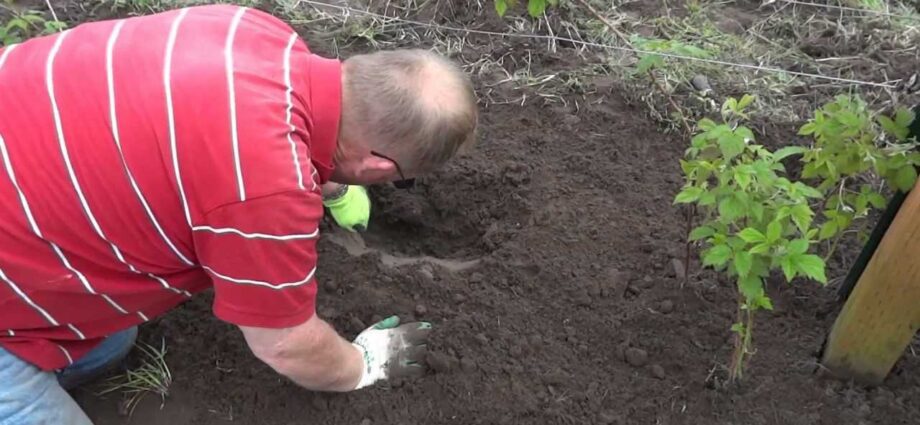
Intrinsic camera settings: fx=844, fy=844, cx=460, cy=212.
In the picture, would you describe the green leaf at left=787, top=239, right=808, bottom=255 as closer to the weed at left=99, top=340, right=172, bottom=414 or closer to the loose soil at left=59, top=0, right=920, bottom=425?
the loose soil at left=59, top=0, right=920, bottom=425

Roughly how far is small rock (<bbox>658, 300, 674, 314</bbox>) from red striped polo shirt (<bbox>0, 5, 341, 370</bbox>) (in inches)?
44.0

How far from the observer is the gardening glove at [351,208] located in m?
2.70

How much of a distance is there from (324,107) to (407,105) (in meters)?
0.16

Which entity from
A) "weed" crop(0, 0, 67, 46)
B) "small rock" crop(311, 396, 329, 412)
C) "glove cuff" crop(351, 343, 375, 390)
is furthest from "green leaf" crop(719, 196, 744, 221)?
"weed" crop(0, 0, 67, 46)

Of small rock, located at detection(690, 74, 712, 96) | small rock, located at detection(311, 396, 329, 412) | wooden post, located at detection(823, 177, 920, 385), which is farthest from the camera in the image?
small rock, located at detection(690, 74, 712, 96)

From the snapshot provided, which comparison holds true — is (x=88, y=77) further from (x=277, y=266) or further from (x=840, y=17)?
(x=840, y=17)

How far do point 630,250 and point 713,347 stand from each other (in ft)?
1.45

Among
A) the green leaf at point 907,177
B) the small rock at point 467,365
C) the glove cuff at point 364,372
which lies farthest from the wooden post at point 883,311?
the glove cuff at point 364,372

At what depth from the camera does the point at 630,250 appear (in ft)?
8.68

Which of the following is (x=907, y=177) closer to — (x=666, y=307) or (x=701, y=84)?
(x=666, y=307)

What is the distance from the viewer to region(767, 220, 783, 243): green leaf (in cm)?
171

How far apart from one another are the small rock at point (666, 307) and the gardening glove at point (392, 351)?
67cm

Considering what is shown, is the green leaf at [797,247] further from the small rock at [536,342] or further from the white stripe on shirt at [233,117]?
the white stripe on shirt at [233,117]

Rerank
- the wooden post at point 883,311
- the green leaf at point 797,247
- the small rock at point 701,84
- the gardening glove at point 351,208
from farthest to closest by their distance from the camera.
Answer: the small rock at point 701,84 < the gardening glove at point 351,208 < the wooden post at point 883,311 < the green leaf at point 797,247
